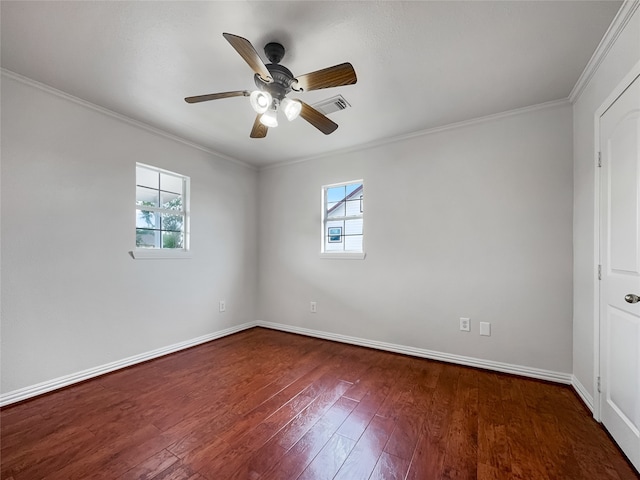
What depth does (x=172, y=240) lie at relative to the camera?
329cm

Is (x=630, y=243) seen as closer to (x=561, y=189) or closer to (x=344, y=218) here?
(x=561, y=189)

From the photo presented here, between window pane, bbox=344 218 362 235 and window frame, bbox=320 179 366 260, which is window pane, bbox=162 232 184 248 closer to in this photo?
window frame, bbox=320 179 366 260

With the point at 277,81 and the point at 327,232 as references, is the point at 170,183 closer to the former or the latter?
the point at 327,232

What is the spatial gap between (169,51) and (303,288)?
9.54 ft

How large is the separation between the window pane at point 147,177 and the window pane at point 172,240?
56 centimetres

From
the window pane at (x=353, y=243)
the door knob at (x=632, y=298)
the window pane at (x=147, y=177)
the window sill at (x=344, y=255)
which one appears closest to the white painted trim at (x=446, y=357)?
the window sill at (x=344, y=255)

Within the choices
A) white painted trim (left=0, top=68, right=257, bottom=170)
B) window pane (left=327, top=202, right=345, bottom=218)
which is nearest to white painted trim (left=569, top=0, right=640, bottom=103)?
window pane (left=327, top=202, right=345, bottom=218)

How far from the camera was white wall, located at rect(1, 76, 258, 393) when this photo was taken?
6.96 feet

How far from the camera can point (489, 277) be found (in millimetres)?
2717

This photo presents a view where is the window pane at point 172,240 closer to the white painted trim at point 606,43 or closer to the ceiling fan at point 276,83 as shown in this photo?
the ceiling fan at point 276,83

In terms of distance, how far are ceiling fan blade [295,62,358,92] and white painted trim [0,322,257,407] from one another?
294 cm

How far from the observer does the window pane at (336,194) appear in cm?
376

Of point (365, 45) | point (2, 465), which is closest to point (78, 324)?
point (2, 465)

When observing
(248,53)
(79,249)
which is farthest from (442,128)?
(79,249)
